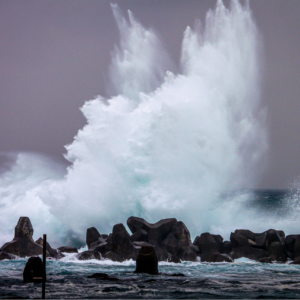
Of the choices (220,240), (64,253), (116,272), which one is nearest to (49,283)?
A: (116,272)

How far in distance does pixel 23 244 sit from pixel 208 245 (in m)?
15.0

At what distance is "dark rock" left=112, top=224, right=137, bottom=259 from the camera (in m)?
32.1

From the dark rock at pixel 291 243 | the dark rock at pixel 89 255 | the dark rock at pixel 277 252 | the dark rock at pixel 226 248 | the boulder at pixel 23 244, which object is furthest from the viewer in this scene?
the dark rock at pixel 226 248

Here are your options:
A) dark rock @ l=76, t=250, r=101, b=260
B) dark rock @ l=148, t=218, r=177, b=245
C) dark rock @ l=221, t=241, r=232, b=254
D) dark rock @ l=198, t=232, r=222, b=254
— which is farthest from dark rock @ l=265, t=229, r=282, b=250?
dark rock @ l=76, t=250, r=101, b=260

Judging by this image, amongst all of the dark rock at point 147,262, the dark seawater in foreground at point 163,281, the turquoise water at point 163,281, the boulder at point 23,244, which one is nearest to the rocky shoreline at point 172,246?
the boulder at point 23,244

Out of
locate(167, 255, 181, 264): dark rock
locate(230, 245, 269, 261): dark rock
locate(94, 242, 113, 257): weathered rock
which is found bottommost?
locate(167, 255, 181, 264): dark rock

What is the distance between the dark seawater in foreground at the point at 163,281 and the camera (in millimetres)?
18406

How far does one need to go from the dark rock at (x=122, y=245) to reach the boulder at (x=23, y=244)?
644cm

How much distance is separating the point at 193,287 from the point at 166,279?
8.98 feet

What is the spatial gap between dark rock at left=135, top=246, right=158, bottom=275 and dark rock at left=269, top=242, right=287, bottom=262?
37.8 ft

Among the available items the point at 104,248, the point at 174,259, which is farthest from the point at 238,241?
the point at 104,248

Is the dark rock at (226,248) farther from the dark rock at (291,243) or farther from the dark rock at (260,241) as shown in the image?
the dark rock at (291,243)

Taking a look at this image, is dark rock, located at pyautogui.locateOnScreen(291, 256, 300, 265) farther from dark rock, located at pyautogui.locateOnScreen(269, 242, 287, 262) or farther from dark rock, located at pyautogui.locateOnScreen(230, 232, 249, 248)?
dark rock, located at pyautogui.locateOnScreen(230, 232, 249, 248)

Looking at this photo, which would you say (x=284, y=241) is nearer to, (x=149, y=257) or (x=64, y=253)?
(x=149, y=257)
